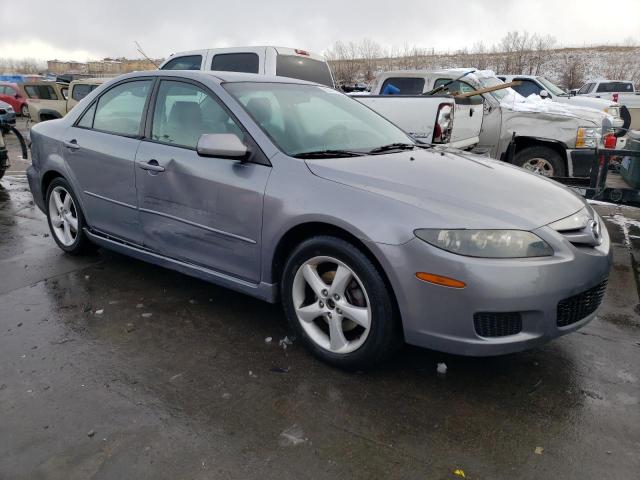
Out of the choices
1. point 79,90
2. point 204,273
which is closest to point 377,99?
point 204,273

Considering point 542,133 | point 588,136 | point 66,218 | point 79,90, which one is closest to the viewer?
point 66,218

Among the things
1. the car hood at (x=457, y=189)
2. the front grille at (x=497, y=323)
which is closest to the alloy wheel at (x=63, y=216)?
the car hood at (x=457, y=189)

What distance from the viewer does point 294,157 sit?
122 inches

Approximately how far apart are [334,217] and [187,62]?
6309 millimetres

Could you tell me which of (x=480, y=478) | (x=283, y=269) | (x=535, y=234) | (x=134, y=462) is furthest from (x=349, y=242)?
(x=134, y=462)

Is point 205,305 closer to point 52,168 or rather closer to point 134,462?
A: point 134,462

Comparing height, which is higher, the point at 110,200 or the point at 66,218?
the point at 110,200

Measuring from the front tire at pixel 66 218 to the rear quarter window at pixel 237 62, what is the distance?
12.0ft

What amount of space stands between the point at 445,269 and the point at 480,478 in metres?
0.91

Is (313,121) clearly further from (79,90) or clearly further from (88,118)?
(79,90)

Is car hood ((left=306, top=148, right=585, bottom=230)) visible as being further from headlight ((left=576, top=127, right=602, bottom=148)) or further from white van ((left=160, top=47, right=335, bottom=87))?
white van ((left=160, top=47, right=335, bottom=87))

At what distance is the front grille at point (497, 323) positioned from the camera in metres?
2.51

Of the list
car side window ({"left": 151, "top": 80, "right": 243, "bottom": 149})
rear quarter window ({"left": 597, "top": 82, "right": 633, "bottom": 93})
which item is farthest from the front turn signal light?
rear quarter window ({"left": 597, "top": 82, "right": 633, "bottom": 93})

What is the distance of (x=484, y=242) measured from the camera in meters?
2.50
